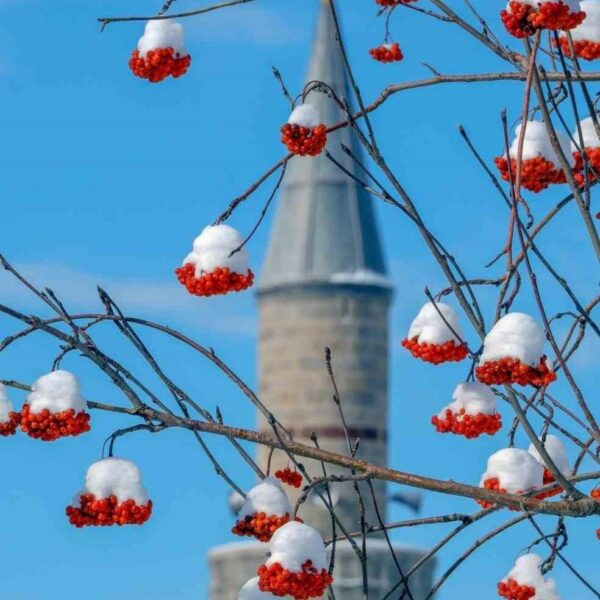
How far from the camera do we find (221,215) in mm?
4898

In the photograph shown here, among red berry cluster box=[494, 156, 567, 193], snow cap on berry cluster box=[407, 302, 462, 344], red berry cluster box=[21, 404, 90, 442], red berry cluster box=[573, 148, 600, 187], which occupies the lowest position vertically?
red berry cluster box=[21, 404, 90, 442]

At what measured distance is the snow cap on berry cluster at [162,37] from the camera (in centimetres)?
508

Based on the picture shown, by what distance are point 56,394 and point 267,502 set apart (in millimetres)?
579

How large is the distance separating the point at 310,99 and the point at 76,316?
3426cm

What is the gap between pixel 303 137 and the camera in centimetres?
473

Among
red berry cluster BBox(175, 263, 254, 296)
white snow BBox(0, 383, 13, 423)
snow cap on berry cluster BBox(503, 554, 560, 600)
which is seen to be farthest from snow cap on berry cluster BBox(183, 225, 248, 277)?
snow cap on berry cluster BBox(503, 554, 560, 600)

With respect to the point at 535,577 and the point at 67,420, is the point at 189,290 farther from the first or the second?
the point at 535,577

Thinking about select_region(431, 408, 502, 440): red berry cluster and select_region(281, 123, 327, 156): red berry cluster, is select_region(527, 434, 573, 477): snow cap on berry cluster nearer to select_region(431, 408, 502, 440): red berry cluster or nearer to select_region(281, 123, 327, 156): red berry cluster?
select_region(431, 408, 502, 440): red berry cluster

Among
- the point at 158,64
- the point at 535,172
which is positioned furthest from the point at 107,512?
the point at 158,64

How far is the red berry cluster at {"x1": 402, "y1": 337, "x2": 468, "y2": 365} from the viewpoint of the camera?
182 inches

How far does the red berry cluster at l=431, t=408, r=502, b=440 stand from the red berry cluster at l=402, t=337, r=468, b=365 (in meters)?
0.14

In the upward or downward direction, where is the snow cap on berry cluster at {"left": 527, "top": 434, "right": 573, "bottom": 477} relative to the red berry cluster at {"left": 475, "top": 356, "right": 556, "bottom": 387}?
upward

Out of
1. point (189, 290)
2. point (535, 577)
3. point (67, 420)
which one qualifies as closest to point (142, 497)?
point (67, 420)

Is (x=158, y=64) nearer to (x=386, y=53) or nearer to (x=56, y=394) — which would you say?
(x=56, y=394)
